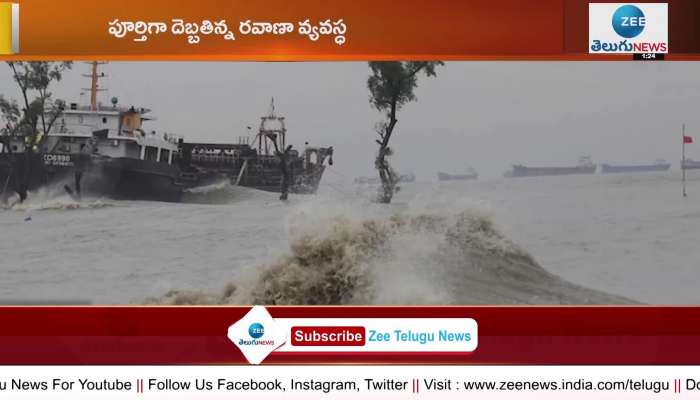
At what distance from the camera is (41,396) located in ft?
14.3

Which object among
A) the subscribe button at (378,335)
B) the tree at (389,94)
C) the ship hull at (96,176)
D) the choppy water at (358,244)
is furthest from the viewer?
the ship hull at (96,176)

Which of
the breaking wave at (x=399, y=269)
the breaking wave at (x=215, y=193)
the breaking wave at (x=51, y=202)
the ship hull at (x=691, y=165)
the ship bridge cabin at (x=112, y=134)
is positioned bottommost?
the breaking wave at (x=399, y=269)

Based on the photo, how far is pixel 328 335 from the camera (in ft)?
14.6

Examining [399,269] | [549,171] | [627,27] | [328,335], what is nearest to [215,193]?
[328,335]

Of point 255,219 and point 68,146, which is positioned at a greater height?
point 68,146

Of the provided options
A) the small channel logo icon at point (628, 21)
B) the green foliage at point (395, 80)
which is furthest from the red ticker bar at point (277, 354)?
the small channel logo icon at point (628, 21)

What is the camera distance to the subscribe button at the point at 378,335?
441 centimetres

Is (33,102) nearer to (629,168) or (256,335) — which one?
(256,335)

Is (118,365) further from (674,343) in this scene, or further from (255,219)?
(674,343)

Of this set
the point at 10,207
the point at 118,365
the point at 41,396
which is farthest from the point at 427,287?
the point at 10,207

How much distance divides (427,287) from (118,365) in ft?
6.75

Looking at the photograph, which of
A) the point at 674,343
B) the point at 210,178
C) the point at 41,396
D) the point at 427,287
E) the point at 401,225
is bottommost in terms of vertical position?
the point at 41,396

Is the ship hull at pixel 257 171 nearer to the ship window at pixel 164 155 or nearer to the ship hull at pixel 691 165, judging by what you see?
the ship window at pixel 164 155

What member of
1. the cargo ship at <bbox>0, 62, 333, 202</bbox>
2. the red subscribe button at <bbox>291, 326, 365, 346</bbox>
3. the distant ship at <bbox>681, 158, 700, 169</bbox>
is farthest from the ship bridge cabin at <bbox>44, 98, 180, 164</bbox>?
the distant ship at <bbox>681, 158, 700, 169</bbox>
